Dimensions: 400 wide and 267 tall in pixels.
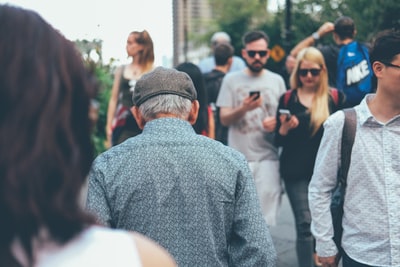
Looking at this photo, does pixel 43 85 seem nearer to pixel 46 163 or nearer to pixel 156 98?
pixel 46 163

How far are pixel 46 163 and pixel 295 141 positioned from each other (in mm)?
4004

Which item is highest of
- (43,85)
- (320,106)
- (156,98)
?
(43,85)

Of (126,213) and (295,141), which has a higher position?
(126,213)

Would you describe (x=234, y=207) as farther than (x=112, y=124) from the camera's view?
No

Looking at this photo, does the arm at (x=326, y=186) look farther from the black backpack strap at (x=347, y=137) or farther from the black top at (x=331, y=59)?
→ the black top at (x=331, y=59)

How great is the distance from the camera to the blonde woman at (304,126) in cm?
498

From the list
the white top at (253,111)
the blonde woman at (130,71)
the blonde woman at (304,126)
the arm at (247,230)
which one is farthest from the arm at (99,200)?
the blonde woman at (130,71)

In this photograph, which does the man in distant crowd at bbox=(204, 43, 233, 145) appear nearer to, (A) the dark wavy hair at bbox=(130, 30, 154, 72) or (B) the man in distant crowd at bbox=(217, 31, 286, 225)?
(B) the man in distant crowd at bbox=(217, 31, 286, 225)

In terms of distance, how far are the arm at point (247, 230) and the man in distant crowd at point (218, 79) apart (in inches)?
148

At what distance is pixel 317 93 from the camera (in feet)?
16.5

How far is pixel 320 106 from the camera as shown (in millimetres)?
4945

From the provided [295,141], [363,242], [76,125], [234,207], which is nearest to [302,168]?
[295,141]

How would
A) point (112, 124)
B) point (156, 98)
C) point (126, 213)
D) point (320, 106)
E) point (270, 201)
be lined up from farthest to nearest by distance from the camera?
1. point (112, 124)
2. point (270, 201)
3. point (320, 106)
4. point (156, 98)
5. point (126, 213)

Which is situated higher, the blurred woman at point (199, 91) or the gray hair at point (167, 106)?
the gray hair at point (167, 106)
